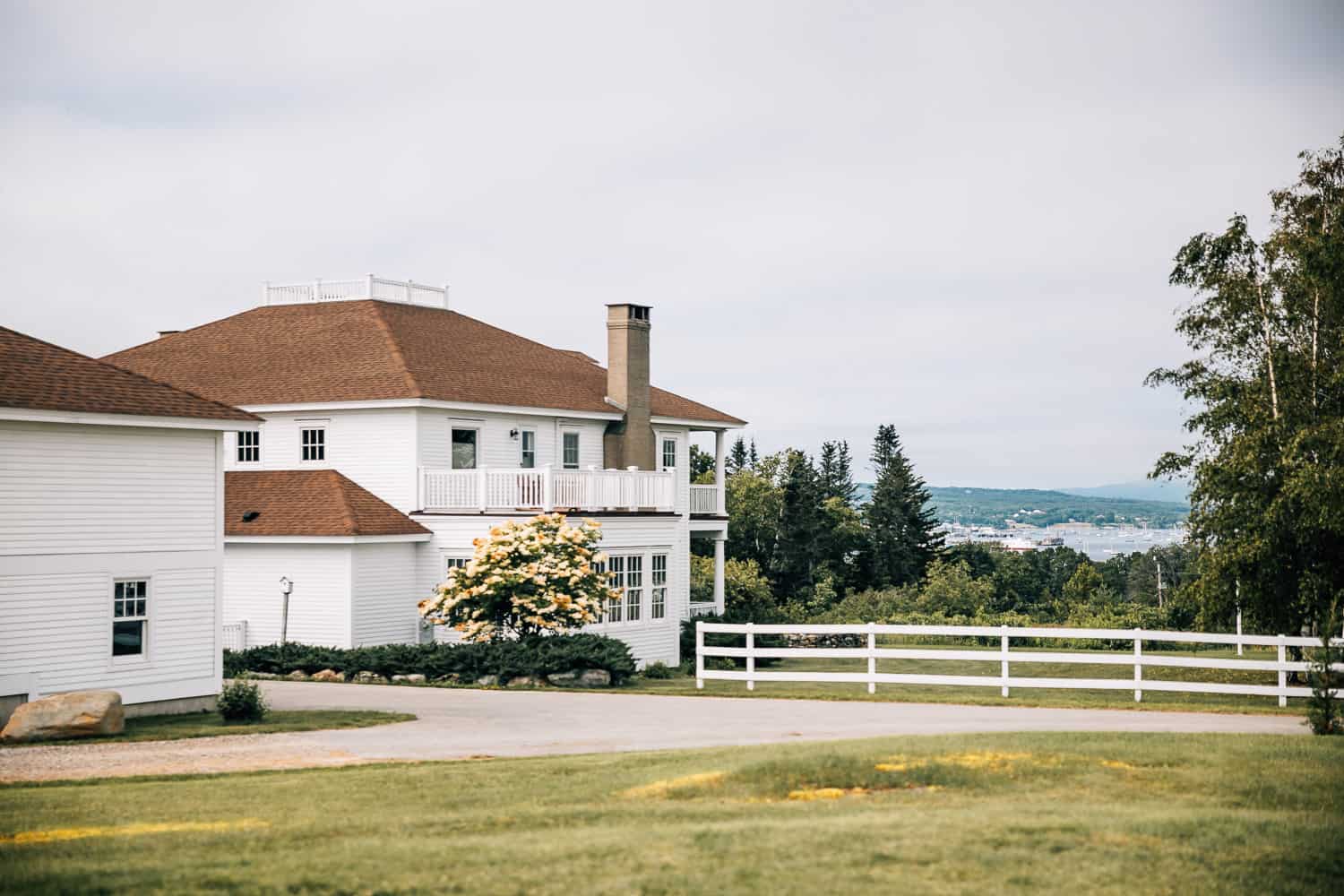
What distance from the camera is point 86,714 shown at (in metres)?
20.7

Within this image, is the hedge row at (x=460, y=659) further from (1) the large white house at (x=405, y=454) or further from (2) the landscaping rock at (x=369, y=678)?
(1) the large white house at (x=405, y=454)

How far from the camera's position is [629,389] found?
136 feet

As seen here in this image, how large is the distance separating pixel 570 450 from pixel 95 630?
18.4 metres

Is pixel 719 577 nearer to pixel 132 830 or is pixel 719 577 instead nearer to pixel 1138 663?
pixel 1138 663

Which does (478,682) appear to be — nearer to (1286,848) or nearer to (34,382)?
(34,382)

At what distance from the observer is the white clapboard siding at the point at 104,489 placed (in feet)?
72.1

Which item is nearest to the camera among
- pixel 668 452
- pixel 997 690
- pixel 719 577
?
pixel 997 690

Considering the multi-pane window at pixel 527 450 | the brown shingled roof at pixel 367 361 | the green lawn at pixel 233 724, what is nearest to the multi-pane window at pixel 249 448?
the brown shingled roof at pixel 367 361

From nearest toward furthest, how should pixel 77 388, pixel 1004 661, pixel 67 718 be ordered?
1. pixel 67 718
2. pixel 77 388
3. pixel 1004 661

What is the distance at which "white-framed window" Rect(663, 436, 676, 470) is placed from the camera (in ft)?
146

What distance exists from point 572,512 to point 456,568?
3.79m

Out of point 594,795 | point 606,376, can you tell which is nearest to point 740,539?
point 606,376

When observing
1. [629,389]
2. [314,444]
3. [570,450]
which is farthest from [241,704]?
[629,389]

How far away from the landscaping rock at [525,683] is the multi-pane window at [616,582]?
663 cm
